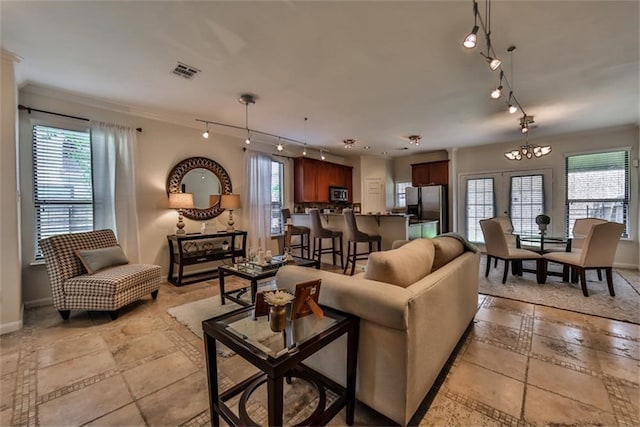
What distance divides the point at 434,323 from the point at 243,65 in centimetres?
270

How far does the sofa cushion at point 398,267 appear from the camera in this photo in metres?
1.54

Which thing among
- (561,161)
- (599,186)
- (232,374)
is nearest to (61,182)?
(232,374)

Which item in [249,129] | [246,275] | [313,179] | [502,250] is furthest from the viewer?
[313,179]

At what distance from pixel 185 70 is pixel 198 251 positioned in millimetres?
2698

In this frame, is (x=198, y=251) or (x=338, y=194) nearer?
(x=198, y=251)

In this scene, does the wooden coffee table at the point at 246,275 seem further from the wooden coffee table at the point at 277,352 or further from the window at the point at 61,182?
the window at the point at 61,182

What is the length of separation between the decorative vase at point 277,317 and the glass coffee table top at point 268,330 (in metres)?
0.03

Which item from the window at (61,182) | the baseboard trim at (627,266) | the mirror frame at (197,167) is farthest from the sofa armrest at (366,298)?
the baseboard trim at (627,266)

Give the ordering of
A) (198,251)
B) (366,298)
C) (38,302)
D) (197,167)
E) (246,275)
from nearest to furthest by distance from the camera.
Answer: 1. (366,298)
2. (246,275)
3. (38,302)
4. (198,251)
5. (197,167)

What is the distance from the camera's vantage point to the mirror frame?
421cm

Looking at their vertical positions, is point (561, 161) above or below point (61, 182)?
above

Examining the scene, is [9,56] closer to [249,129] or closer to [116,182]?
[116,182]

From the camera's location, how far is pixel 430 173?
22.3 ft

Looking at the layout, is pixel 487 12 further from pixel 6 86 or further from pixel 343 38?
pixel 6 86
